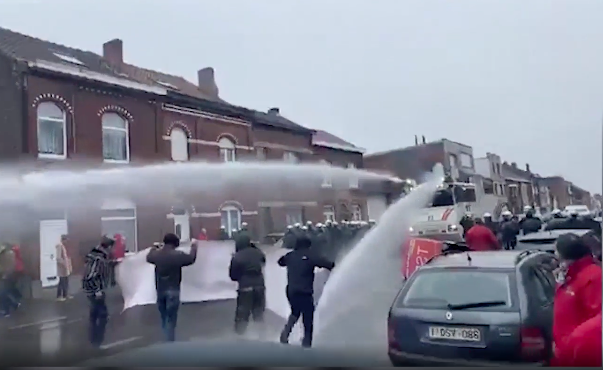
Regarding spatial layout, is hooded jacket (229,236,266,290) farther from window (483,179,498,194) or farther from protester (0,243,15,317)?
protester (0,243,15,317)

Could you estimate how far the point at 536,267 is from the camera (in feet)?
11.6

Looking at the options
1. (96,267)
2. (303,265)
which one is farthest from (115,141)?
(303,265)

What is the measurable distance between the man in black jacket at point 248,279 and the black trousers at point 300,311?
0.31 metres

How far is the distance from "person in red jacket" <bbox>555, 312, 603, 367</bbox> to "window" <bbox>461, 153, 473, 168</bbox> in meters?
1.40

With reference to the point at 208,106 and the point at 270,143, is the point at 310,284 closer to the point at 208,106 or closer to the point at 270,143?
the point at 270,143

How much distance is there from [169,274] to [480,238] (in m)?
2.93

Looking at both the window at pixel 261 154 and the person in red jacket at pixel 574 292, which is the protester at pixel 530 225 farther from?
the window at pixel 261 154

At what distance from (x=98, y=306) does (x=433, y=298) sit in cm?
333

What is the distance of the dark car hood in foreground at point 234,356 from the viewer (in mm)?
3973

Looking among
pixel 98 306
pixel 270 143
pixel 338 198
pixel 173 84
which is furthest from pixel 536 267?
pixel 98 306

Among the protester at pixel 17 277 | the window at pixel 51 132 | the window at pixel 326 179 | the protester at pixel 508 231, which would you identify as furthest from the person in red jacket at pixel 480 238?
the protester at pixel 17 277

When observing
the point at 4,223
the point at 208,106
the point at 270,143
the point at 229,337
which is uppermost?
the point at 208,106

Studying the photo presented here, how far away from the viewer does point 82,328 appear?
5199mm

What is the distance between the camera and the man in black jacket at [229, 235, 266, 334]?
4.99 m
